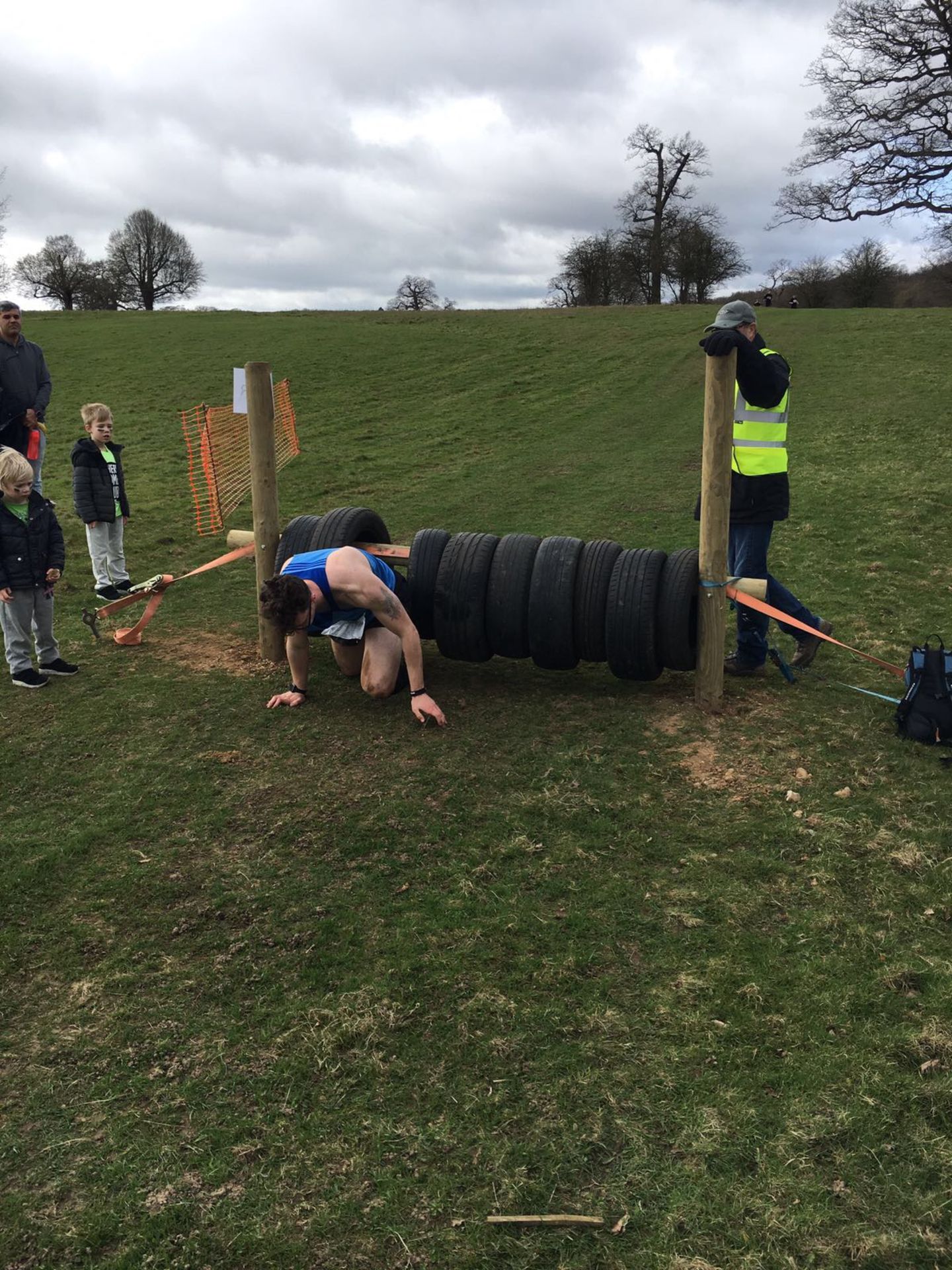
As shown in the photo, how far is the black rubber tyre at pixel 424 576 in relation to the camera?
5.70 meters

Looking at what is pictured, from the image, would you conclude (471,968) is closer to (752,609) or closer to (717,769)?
(717,769)

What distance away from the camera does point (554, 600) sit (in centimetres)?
535

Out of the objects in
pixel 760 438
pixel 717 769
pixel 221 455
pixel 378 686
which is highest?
pixel 760 438

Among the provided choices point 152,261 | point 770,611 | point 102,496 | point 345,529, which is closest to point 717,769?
point 770,611

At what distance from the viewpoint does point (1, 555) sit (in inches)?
219

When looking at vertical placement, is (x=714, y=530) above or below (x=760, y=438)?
below

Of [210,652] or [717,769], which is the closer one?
[717,769]

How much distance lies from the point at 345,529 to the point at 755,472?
275cm

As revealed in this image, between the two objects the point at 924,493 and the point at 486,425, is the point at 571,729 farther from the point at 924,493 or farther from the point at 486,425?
the point at 486,425

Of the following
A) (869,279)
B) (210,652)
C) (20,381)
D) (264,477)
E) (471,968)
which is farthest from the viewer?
(869,279)

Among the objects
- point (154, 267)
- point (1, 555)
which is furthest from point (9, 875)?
point (154, 267)

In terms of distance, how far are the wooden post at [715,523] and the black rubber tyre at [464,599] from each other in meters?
1.37

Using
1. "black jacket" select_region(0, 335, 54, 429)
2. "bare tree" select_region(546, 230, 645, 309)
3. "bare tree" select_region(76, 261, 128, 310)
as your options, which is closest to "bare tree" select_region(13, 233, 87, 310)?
"bare tree" select_region(76, 261, 128, 310)

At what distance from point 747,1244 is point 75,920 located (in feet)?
9.06
